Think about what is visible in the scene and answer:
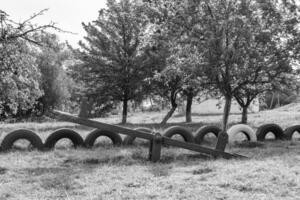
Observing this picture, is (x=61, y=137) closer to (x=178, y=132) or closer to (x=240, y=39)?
(x=178, y=132)

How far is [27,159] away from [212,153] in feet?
13.0

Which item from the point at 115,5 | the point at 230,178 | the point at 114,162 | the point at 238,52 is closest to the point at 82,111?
the point at 114,162

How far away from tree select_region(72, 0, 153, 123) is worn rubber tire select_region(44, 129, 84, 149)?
1193 cm

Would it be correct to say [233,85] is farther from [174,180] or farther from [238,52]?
[174,180]

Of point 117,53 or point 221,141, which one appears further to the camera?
point 117,53

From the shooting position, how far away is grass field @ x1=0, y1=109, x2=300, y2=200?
6.00m

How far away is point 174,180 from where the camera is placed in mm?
6797

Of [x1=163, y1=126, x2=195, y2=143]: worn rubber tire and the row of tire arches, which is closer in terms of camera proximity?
the row of tire arches

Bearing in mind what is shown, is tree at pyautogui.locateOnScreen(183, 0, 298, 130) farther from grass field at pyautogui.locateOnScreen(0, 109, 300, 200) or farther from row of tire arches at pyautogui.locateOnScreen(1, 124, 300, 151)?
grass field at pyautogui.locateOnScreen(0, 109, 300, 200)

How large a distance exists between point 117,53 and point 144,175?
16864 millimetres

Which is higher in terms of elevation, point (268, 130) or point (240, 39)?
point (240, 39)

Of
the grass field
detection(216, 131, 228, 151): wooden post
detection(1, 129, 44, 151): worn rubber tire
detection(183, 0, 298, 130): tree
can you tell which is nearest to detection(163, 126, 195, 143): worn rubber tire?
the grass field

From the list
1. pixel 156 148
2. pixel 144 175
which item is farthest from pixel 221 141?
pixel 144 175

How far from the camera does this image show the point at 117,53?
931 inches
